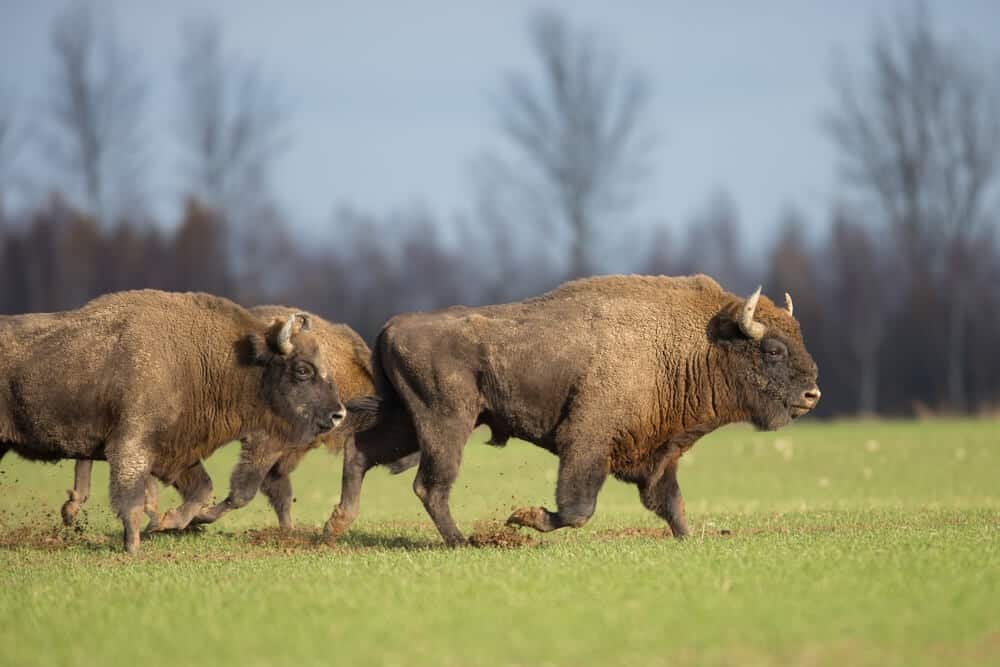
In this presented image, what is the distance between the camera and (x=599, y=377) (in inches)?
475

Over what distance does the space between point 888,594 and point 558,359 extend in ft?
15.5

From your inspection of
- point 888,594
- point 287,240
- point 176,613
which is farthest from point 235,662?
point 287,240

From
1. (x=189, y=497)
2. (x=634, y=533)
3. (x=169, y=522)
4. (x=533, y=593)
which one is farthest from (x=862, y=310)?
(x=533, y=593)

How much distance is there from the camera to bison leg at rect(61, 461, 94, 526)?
15469mm

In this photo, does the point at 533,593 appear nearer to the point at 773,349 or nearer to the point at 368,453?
the point at 773,349

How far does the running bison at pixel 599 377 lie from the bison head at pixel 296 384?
761mm

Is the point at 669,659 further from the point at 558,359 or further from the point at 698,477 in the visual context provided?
the point at 698,477

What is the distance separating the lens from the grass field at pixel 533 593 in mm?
6895

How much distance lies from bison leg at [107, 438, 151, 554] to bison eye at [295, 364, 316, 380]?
5.31 ft

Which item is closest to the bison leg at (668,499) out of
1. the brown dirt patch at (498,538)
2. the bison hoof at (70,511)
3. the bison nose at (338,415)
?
the brown dirt patch at (498,538)

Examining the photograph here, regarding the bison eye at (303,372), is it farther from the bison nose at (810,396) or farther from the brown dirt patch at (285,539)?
the bison nose at (810,396)

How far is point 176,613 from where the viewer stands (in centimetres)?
824

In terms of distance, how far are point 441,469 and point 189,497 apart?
274 cm

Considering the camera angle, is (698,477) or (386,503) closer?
(386,503)
